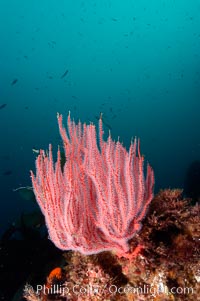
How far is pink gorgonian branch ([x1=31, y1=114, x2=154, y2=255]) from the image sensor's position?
8.68 feet

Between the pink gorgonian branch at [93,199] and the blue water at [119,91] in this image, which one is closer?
the pink gorgonian branch at [93,199]

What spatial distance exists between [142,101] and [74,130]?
273 feet

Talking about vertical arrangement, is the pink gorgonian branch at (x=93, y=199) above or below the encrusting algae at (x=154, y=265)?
above

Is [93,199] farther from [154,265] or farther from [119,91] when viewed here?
[119,91]

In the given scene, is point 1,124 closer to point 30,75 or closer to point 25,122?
point 25,122

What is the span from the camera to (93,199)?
9.93 feet

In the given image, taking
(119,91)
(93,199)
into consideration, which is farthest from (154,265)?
(119,91)

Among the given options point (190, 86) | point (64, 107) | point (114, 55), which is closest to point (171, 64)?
point (190, 86)

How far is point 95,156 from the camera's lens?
284 centimetres

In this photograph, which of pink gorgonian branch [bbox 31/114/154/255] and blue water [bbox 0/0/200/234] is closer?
pink gorgonian branch [bbox 31/114/154/255]

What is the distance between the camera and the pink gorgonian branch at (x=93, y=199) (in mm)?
2646

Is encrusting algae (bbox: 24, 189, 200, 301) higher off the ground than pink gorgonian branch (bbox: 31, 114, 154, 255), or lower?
lower

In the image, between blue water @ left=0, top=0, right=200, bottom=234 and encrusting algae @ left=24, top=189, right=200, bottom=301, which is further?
blue water @ left=0, top=0, right=200, bottom=234

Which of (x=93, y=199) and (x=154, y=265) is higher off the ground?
(x=93, y=199)
